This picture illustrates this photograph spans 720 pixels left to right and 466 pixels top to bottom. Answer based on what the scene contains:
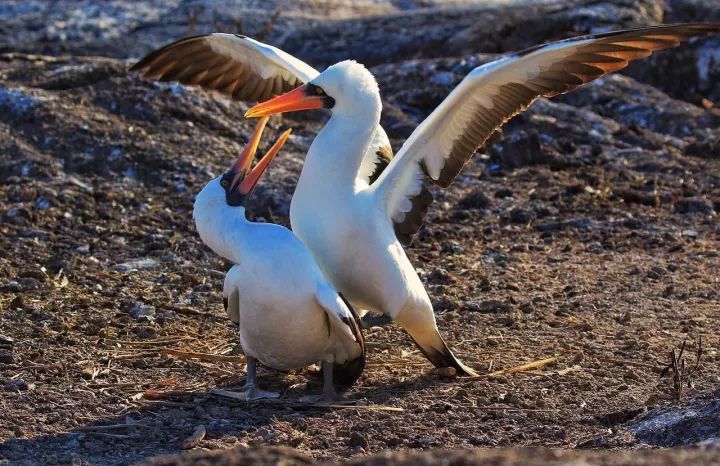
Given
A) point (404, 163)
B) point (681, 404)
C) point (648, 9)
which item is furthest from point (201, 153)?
point (648, 9)

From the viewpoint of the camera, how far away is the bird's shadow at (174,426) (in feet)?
19.8

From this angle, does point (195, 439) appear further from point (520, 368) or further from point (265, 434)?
point (520, 368)

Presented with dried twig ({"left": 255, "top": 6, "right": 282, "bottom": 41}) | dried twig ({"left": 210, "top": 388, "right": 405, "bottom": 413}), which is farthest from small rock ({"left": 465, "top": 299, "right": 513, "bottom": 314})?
dried twig ({"left": 255, "top": 6, "right": 282, "bottom": 41})

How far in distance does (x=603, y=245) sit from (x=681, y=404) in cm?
420

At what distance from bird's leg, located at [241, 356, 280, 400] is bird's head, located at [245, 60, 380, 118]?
4.71ft

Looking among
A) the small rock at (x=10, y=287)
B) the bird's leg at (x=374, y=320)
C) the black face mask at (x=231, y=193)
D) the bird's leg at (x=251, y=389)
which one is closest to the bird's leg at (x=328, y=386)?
the bird's leg at (x=251, y=389)

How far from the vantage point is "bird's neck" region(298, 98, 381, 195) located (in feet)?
23.7

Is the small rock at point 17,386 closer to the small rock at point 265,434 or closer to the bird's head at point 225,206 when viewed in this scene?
the bird's head at point 225,206

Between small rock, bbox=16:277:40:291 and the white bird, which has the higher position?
the white bird

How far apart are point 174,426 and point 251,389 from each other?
604 mm

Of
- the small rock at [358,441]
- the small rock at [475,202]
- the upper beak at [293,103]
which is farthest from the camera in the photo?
the small rock at [475,202]

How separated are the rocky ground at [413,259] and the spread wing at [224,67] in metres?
1.33

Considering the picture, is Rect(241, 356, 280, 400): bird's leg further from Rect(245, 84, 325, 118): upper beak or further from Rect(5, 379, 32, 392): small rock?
Rect(245, 84, 325, 118): upper beak

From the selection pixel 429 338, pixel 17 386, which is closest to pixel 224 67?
pixel 429 338
